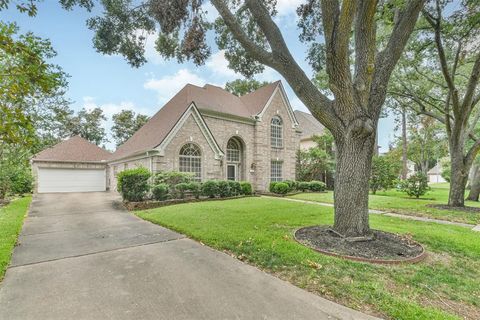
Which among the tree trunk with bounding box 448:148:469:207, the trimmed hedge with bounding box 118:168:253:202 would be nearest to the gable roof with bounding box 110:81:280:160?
the trimmed hedge with bounding box 118:168:253:202

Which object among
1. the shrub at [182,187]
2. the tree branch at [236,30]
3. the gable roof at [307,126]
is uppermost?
the gable roof at [307,126]

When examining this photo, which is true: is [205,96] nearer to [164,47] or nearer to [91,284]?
[164,47]

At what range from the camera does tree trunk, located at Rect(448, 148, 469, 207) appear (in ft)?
36.9

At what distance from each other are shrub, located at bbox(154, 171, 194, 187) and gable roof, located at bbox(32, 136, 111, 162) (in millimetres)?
12054

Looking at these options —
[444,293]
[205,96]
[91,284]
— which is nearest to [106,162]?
[205,96]

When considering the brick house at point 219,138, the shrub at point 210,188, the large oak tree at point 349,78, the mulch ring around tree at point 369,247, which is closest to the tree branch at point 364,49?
the large oak tree at point 349,78

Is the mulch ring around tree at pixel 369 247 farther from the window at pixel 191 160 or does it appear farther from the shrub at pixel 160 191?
the window at pixel 191 160

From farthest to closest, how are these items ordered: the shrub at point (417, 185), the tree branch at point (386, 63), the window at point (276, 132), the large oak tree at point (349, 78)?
the window at point (276, 132) < the shrub at point (417, 185) < the tree branch at point (386, 63) < the large oak tree at point (349, 78)

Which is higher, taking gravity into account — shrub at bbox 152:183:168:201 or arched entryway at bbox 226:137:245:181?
arched entryway at bbox 226:137:245:181

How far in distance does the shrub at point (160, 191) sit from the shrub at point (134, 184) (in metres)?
0.45

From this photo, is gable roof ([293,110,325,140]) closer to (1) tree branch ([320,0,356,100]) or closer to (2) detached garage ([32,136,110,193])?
(2) detached garage ([32,136,110,193])

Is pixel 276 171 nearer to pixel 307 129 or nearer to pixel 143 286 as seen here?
pixel 307 129

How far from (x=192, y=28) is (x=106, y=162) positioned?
17.2m

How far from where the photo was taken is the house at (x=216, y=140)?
1444cm
